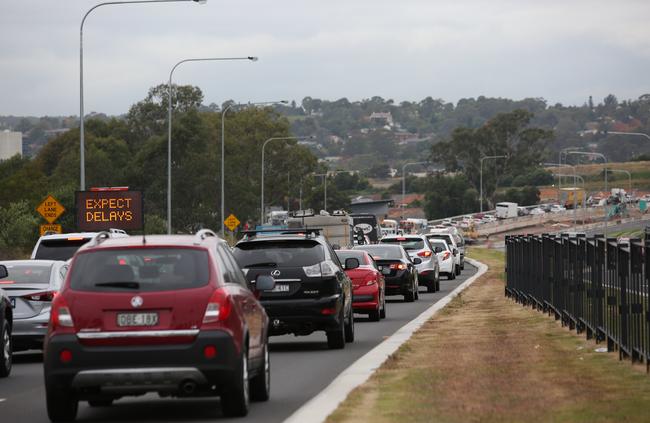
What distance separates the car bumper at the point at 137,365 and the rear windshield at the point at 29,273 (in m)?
9.29

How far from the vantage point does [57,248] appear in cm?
2888

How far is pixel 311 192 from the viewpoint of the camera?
147m

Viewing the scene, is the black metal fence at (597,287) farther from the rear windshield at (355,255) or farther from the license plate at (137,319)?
the license plate at (137,319)

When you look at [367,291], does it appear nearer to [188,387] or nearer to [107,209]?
[188,387]

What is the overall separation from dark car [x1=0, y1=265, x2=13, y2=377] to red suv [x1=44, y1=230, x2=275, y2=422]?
566 centimetres

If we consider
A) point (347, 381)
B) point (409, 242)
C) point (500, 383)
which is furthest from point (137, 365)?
point (409, 242)

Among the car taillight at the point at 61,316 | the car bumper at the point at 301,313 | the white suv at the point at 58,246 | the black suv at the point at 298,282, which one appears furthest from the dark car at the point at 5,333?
the white suv at the point at 58,246

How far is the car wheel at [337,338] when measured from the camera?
2161cm

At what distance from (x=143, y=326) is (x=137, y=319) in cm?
8

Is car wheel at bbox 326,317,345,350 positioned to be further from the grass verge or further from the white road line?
the grass verge

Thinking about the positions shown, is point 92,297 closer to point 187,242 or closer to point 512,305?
point 187,242

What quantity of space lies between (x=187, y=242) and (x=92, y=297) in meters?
0.92

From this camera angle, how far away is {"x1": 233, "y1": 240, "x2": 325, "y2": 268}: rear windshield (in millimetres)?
21344

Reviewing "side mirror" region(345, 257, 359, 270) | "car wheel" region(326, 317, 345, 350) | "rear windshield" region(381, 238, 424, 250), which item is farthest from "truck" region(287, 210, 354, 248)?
"car wheel" region(326, 317, 345, 350)
